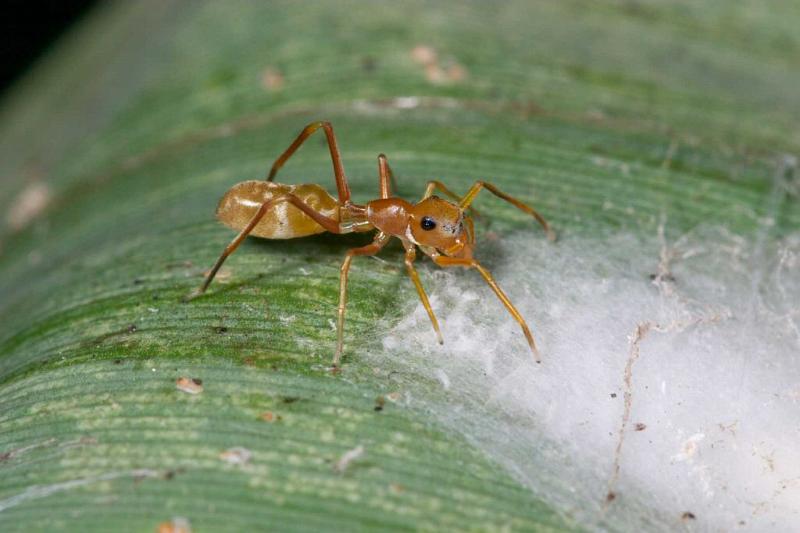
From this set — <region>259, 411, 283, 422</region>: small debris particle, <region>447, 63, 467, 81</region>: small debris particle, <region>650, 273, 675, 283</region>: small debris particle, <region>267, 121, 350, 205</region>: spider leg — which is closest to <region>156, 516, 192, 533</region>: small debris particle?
→ <region>259, 411, 283, 422</region>: small debris particle

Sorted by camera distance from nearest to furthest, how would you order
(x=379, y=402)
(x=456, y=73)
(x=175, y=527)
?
(x=175, y=527) → (x=379, y=402) → (x=456, y=73)

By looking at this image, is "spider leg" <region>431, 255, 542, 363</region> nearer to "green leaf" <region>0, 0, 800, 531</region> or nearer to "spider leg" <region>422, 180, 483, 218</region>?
"green leaf" <region>0, 0, 800, 531</region>

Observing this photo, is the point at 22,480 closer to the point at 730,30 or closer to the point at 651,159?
the point at 651,159

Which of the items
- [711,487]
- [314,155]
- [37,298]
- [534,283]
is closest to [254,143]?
[314,155]

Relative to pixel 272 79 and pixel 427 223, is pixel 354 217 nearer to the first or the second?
pixel 427 223

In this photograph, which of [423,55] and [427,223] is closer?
[427,223]

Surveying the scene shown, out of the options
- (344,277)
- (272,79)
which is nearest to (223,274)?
(344,277)
